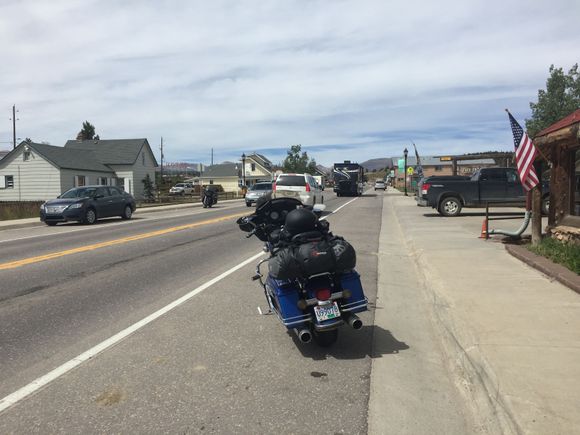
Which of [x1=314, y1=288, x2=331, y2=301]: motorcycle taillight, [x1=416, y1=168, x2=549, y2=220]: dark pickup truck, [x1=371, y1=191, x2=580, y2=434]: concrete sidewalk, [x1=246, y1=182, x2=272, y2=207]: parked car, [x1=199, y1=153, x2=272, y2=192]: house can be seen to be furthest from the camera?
[x1=199, y1=153, x2=272, y2=192]: house

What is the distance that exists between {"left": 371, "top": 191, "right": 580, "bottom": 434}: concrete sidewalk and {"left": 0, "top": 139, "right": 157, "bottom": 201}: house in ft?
119

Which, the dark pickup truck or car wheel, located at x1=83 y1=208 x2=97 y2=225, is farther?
the dark pickup truck

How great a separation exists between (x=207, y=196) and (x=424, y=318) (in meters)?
28.1

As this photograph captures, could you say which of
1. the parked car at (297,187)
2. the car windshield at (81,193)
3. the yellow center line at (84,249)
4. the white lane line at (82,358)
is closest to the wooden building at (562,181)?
the white lane line at (82,358)

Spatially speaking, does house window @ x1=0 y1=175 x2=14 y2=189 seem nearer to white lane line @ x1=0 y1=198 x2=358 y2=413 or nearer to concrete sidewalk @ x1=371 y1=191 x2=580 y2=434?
white lane line @ x1=0 y1=198 x2=358 y2=413

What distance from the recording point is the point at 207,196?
33.3m

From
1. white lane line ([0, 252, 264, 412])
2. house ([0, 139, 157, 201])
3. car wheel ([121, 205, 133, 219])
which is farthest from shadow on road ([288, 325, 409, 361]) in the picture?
house ([0, 139, 157, 201])

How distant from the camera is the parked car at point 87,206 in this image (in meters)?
19.5

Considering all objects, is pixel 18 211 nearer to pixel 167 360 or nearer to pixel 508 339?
pixel 167 360

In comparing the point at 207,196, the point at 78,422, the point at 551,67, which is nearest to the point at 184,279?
the point at 78,422

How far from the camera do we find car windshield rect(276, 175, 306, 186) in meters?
23.0

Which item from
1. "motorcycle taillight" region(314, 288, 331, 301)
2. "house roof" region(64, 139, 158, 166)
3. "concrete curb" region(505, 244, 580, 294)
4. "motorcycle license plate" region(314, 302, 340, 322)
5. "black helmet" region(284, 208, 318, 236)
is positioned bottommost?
"concrete curb" region(505, 244, 580, 294)

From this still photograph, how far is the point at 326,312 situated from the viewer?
4.84 meters

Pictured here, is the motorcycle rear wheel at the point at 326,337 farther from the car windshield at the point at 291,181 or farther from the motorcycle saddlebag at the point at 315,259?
the car windshield at the point at 291,181
